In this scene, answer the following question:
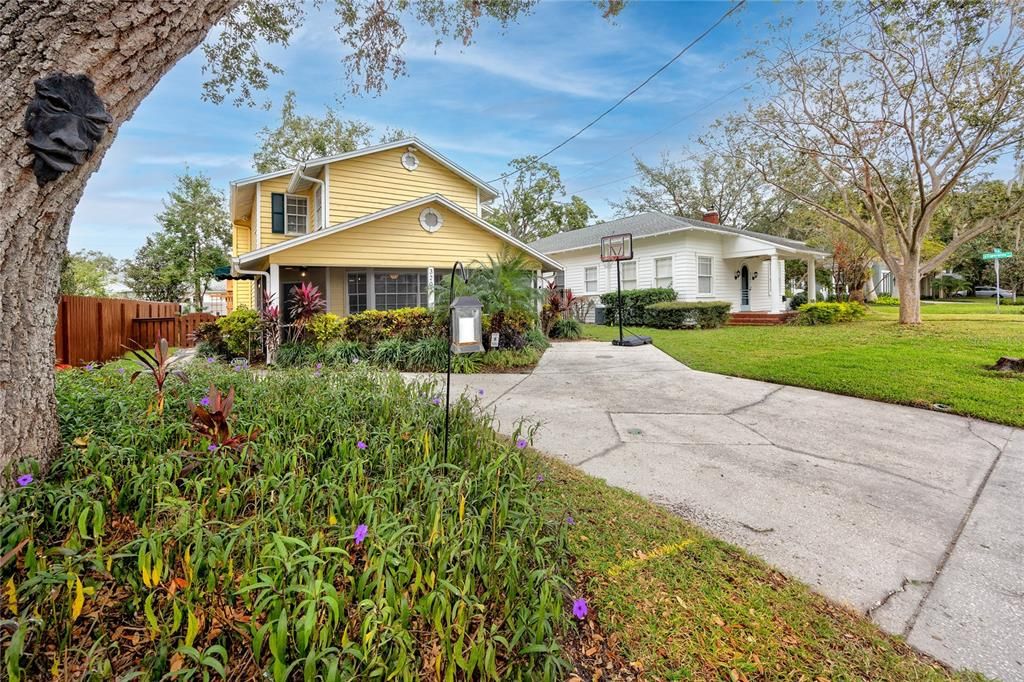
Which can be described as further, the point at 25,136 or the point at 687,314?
the point at 687,314

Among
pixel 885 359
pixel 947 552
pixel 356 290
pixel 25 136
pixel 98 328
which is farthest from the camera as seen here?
pixel 356 290

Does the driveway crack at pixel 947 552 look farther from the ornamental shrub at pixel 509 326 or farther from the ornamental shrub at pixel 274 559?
the ornamental shrub at pixel 509 326

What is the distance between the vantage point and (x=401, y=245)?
37.7 ft

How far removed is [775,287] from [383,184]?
589 inches

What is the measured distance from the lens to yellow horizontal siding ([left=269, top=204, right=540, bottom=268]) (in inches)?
412

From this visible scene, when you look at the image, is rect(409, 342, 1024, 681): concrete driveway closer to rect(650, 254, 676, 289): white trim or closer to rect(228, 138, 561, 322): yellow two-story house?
rect(228, 138, 561, 322): yellow two-story house

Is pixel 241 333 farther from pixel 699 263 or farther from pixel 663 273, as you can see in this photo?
pixel 699 263

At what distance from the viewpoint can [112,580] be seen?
1.60m

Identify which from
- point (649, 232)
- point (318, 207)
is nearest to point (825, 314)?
point (649, 232)

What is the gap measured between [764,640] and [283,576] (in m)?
1.79

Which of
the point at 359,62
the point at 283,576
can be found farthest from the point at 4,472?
the point at 359,62

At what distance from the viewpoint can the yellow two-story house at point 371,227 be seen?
10.9 metres

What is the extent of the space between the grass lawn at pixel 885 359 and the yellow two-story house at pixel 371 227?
191 inches

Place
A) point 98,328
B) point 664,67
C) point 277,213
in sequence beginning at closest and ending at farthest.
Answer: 1. point 98,328
2. point 664,67
3. point 277,213
